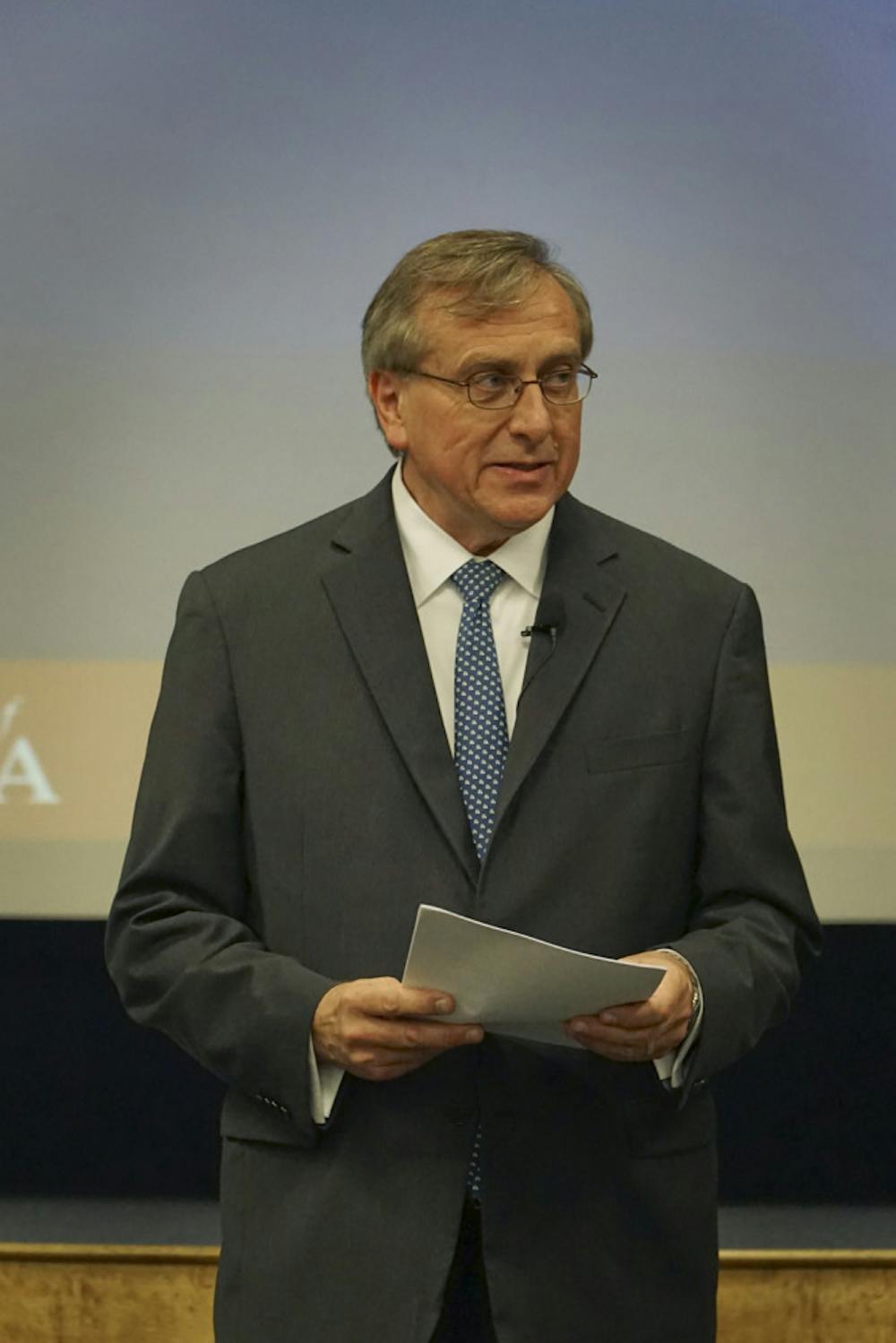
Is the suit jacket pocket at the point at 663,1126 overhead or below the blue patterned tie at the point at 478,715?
below

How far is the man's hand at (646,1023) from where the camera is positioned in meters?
1.81

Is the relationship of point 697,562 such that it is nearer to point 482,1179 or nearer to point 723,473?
point 482,1179

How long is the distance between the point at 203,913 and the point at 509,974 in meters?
0.40

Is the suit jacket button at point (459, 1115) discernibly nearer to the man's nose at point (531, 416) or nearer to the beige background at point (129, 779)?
the man's nose at point (531, 416)

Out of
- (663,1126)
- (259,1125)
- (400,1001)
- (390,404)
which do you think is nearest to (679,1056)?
(663,1126)

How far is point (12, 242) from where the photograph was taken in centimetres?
359

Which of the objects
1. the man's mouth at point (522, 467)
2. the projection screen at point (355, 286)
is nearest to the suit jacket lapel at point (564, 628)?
the man's mouth at point (522, 467)

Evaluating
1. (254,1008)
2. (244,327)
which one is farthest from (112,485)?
(254,1008)

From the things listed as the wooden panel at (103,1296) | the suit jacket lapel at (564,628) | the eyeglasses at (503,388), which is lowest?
the wooden panel at (103,1296)

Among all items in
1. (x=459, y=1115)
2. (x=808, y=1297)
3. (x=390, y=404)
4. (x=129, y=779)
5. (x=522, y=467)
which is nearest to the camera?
(x=459, y=1115)

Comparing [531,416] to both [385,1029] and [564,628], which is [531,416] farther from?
[385,1029]

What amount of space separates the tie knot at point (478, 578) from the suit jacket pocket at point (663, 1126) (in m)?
0.58

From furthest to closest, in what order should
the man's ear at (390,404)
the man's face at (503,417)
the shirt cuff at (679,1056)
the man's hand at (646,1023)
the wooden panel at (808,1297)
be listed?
1. the wooden panel at (808,1297)
2. the man's ear at (390,404)
3. the man's face at (503,417)
4. the shirt cuff at (679,1056)
5. the man's hand at (646,1023)

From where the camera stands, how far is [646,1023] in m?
1.81
